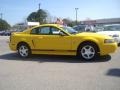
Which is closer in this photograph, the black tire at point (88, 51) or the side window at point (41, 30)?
the black tire at point (88, 51)

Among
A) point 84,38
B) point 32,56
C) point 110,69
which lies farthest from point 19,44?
point 110,69

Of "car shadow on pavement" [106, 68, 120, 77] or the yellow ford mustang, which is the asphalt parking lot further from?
the yellow ford mustang

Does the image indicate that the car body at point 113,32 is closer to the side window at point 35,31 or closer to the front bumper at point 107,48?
the front bumper at point 107,48

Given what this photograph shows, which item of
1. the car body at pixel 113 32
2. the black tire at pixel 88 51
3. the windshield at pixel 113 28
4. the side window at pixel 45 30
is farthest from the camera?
the windshield at pixel 113 28

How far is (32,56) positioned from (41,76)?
14.8 ft

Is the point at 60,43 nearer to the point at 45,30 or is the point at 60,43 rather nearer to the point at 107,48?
the point at 45,30

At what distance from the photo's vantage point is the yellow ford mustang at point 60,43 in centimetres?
1027

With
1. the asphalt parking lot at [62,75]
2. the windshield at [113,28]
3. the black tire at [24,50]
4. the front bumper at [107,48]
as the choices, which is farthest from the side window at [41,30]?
the windshield at [113,28]

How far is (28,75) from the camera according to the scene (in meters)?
7.87

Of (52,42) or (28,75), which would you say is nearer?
Answer: (28,75)

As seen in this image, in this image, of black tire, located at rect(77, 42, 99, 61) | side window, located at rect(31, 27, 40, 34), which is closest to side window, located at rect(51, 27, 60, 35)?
side window, located at rect(31, 27, 40, 34)

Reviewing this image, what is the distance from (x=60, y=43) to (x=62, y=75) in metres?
3.18

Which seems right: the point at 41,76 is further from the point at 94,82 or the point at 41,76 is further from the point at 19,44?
the point at 19,44

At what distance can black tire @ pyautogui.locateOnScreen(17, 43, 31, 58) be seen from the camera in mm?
11633
